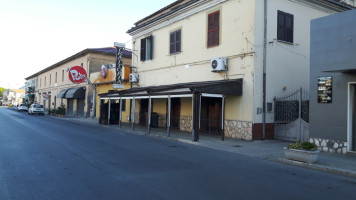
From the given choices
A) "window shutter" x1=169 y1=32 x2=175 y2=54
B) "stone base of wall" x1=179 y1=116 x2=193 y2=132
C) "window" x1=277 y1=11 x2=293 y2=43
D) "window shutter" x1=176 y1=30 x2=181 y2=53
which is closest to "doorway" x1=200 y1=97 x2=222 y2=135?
"stone base of wall" x1=179 y1=116 x2=193 y2=132

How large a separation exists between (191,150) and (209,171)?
3681 millimetres

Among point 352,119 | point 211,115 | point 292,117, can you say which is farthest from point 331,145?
point 211,115

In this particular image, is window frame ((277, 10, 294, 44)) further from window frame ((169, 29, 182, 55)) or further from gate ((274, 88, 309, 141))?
window frame ((169, 29, 182, 55))

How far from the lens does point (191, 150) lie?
36.2ft

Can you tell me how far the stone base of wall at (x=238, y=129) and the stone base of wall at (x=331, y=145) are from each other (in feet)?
10.5

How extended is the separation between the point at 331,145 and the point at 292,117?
11.6 feet

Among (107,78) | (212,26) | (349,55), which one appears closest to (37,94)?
(107,78)

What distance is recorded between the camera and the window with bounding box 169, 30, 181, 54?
19031 millimetres

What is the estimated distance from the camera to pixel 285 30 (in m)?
15.0

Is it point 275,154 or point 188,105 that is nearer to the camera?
point 275,154

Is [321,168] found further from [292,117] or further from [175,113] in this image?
[175,113]

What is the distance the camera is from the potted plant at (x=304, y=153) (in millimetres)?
8500

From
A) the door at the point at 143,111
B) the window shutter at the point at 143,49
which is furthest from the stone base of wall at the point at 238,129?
the window shutter at the point at 143,49

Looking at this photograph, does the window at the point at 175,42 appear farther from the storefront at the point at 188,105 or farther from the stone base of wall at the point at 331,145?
the stone base of wall at the point at 331,145
